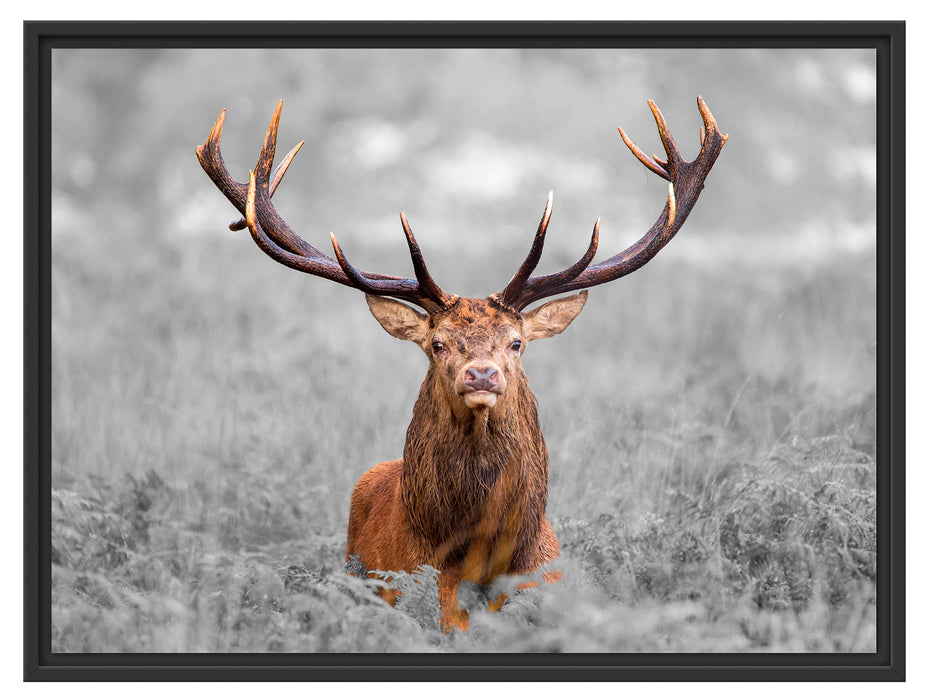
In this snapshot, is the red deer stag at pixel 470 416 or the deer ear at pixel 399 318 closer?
the red deer stag at pixel 470 416

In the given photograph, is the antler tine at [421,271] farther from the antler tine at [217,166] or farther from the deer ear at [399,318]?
the antler tine at [217,166]

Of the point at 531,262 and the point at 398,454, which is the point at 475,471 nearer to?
the point at 531,262

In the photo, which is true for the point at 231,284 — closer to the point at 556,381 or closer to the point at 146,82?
the point at 146,82

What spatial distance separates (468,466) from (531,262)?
3.45 ft

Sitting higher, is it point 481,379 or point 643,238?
point 643,238

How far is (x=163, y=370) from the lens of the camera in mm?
9383

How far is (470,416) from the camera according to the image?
5727mm

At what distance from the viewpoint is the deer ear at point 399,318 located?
618 centimetres

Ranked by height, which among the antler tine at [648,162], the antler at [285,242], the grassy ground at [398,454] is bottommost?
the grassy ground at [398,454]

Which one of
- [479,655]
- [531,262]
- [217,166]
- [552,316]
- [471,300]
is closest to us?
[479,655]

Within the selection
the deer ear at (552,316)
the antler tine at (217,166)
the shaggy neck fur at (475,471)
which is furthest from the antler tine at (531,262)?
the antler tine at (217,166)

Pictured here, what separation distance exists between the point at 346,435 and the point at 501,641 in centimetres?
331

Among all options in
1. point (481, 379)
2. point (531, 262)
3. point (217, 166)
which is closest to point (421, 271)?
point (531, 262)

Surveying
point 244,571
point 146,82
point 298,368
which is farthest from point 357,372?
point 244,571
